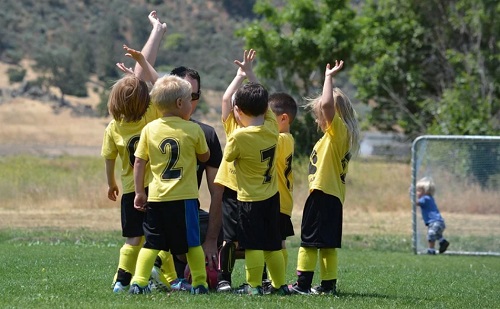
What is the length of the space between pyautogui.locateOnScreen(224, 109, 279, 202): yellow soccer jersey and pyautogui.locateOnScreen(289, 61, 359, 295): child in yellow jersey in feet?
1.78

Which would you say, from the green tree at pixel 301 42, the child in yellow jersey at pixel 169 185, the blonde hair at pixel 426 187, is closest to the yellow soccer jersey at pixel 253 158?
the child in yellow jersey at pixel 169 185

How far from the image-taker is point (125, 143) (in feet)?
Answer: 27.2

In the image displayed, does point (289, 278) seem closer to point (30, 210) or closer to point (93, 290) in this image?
point (93, 290)

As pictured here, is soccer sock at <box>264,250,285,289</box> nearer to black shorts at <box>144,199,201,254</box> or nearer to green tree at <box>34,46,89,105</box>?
black shorts at <box>144,199,201,254</box>

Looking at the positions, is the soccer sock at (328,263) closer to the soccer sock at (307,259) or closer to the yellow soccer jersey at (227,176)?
the soccer sock at (307,259)

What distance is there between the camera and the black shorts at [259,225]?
26.6ft

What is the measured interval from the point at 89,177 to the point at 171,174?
20.0 meters

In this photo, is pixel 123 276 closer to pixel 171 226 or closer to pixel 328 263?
pixel 171 226

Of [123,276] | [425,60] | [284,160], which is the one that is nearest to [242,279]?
[284,160]

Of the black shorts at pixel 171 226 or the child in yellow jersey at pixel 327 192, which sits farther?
the child in yellow jersey at pixel 327 192

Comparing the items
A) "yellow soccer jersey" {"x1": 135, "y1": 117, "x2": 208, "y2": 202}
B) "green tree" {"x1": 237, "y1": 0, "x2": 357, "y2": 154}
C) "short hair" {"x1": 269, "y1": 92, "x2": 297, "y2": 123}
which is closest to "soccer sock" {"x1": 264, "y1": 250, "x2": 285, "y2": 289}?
"yellow soccer jersey" {"x1": 135, "y1": 117, "x2": 208, "y2": 202}

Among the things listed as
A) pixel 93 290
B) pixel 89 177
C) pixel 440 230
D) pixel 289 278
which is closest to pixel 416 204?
pixel 440 230

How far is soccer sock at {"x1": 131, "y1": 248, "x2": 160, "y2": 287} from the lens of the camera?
7783 mm

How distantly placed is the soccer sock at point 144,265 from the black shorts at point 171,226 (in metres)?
0.05
